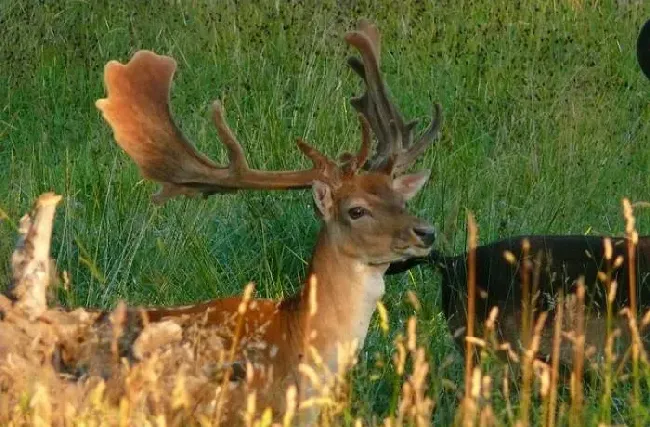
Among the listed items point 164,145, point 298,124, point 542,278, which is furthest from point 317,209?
point 298,124

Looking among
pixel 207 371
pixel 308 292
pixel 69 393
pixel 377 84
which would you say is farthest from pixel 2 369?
pixel 377 84

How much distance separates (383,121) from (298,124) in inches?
99.4

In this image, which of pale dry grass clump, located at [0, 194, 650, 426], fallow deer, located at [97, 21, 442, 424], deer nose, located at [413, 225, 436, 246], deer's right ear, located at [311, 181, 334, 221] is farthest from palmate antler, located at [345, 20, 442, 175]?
pale dry grass clump, located at [0, 194, 650, 426]

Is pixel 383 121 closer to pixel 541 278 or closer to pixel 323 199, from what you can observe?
pixel 323 199

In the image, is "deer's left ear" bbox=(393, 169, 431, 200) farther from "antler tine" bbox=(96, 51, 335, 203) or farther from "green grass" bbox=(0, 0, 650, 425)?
"green grass" bbox=(0, 0, 650, 425)

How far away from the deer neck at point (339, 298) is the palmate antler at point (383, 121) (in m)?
0.45

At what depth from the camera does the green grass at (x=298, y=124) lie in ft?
22.8

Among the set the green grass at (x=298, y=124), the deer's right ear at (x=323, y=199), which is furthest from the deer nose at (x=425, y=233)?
the green grass at (x=298, y=124)

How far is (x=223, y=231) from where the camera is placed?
24.1ft

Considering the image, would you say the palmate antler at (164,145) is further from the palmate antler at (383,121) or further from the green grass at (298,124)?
the green grass at (298,124)

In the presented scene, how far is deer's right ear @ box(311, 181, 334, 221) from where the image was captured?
209 inches

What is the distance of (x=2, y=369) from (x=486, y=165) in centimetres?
420

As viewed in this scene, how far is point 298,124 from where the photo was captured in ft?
27.5

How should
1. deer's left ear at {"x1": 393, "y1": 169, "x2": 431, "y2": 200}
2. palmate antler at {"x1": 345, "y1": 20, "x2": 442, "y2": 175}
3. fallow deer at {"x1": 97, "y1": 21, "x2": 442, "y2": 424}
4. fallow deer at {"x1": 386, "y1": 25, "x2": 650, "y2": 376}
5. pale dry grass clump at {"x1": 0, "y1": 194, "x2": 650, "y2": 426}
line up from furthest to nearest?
fallow deer at {"x1": 386, "y1": 25, "x2": 650, "y2": 376} < palmate antler at {"x1": 345, "y1": 20, "x2": 442, "y2": 175} < deer's left ear at {"x1": 393, "y1": 169, "x2": 431, "y2": 200} < fallow deer at {"x1": 97, "y1": 21, "x2": 442, "y2": 424} < pale dry grass clump at {"x1": 0, "y1": 194, "x2": 650, "y2": 426}
